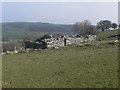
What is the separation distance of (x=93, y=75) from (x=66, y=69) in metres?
2.55

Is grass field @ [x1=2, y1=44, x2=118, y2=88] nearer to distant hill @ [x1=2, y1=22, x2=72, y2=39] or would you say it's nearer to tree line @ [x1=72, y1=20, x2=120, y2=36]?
tree line @ [x1=72, y1=20, x2=120, y2=36]

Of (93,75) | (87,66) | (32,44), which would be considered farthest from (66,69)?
(32,44)

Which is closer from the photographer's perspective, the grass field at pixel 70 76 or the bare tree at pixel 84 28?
the grass field at pixel 70 76

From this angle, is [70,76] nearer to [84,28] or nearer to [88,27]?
[88,27]

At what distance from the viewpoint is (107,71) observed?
14586mm

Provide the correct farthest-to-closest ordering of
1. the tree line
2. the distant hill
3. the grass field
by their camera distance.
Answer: the distant hill, the tree line, the grass field

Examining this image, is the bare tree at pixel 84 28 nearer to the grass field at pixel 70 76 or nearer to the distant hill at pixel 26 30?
the distant hill at pixel 26 30

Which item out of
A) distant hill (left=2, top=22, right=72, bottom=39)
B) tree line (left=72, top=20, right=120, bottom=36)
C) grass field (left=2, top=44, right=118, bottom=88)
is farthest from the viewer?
distant hill (left=2, top=22, right=72, bottom=39)

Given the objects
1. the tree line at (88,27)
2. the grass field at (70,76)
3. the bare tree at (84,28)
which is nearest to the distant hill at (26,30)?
the tree line at (88,27)

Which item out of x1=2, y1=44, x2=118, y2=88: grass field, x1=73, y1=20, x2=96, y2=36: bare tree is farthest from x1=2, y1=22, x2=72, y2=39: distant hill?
x1=2, y1=44, x2=118, y2=88: grass field

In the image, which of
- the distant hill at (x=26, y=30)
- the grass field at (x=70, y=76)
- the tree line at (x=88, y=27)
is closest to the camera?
the grass field at (x=70, y=76)

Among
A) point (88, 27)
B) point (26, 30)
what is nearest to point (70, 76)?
point (88, 27)

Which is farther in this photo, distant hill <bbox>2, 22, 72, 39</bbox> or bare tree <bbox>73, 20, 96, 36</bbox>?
distant hill <bbox>2, 22, 72, 39</bbox>

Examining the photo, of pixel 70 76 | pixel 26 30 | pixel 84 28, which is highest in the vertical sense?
pixel 26 30
